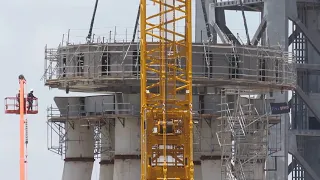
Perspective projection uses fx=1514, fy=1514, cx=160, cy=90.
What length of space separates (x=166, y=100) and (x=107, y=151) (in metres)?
13.4

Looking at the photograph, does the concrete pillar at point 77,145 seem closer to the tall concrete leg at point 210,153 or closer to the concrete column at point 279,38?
the tall concrete leg at point 210,153

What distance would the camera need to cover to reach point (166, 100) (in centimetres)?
12469

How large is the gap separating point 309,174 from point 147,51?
169ft

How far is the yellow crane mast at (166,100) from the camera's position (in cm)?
12331

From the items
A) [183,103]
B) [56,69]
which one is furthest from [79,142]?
[183,103]

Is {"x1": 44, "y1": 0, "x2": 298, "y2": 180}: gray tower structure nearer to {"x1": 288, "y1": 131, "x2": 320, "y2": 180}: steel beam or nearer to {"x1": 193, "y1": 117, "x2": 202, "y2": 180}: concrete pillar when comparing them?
{"x1": 193, "y1": 117, "x2": 202, "y2": 180}: concrete pillar

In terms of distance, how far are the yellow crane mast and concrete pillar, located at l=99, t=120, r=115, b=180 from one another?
1012 cm

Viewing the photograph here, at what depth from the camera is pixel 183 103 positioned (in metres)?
125

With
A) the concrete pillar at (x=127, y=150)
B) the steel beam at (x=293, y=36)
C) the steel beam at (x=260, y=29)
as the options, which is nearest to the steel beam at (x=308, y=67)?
the steel beam at (x=260, y=29)

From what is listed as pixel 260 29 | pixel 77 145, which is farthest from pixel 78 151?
pixel 260 29

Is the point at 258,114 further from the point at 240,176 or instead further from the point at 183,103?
the point at 183,103

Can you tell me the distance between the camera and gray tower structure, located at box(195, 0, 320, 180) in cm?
16738

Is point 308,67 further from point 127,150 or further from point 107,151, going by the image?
Answer: point 127,150

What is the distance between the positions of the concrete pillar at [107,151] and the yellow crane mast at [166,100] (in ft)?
33.2
